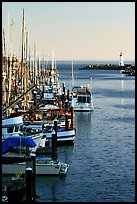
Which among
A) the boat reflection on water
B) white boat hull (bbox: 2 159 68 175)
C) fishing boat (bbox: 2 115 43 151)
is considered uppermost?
fishing boat (bbox: 2 115 43 151)

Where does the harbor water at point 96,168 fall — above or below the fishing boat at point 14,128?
below

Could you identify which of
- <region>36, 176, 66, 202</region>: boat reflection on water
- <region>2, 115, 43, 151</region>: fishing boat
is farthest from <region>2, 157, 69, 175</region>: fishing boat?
<region>2, 115, 43, 151</region>: fishing boat

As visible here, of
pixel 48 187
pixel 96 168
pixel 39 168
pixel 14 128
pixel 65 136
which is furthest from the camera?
pixel 65 136

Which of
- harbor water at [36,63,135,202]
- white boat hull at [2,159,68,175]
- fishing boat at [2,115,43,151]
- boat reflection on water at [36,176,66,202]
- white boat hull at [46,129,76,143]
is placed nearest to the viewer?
boat reflection on water at [36,176,66,202]

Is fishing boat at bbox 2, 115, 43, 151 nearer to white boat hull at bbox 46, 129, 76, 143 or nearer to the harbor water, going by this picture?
the harbor water

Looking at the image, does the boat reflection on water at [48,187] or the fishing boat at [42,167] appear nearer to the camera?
the boat reflection on water at [48,187]

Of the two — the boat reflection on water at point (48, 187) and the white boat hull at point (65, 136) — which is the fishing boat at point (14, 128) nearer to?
the boat reflection on water at point (48, 187)

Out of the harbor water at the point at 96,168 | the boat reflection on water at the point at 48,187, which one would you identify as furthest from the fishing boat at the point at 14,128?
the boat reflection on water at the point at 48,187

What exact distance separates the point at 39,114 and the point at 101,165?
930cm

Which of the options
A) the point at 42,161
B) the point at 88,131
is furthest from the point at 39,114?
the point at 42,161

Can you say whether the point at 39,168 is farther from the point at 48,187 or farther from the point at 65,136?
the point at 65,136

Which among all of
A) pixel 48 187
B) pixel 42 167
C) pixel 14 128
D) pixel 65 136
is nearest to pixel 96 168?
pixel 42 167

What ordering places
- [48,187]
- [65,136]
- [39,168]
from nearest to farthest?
1. [48,187]
2. [39,168]
3. [65,136]

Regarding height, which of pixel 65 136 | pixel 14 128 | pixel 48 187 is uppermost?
pixel 14 128
